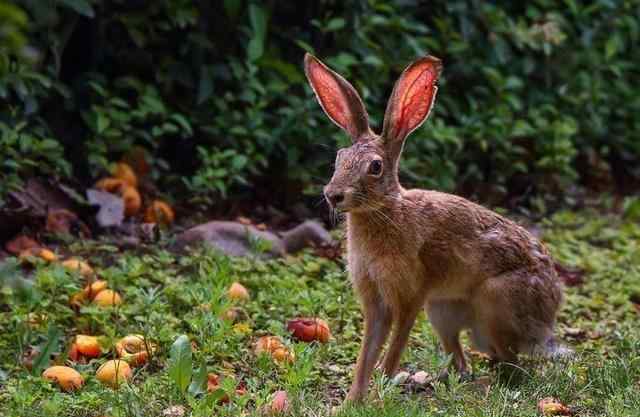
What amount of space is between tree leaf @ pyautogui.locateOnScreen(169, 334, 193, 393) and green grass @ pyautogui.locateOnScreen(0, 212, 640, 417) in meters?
0.05

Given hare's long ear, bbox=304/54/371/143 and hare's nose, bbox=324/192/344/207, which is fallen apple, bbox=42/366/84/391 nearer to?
hare's nose, bbox=324/192/344/207

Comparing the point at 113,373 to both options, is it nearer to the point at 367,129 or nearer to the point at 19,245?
the point at 367,129

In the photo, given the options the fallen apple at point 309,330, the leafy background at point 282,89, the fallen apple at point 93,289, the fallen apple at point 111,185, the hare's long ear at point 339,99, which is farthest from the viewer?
the fallen apple at point 111,185

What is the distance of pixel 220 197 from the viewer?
8.02m

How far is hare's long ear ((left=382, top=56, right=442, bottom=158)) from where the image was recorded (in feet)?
16.4

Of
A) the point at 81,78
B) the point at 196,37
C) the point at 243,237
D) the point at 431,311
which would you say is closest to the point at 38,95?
the point at 81,78

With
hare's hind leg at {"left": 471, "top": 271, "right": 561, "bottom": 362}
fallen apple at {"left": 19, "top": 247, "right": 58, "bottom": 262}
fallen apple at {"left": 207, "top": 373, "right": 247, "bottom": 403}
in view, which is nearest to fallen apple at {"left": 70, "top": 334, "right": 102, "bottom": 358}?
fallen apple at {"left": 207, "top": 373, "right": 247, "bottom": 403}

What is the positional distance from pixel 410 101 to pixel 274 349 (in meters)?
1.26

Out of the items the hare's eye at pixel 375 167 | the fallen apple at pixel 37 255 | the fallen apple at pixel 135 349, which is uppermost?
the hare's eye at pixel 375 167

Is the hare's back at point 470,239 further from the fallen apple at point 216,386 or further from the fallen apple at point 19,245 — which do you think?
the fallen apple at point 19,245

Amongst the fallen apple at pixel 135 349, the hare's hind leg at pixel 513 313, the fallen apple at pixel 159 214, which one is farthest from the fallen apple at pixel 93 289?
the hare's hind leg at pixel 513 313

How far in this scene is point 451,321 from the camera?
533 cm

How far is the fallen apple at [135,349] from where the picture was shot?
5.12 meters

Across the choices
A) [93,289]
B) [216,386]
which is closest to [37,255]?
[93,289]
